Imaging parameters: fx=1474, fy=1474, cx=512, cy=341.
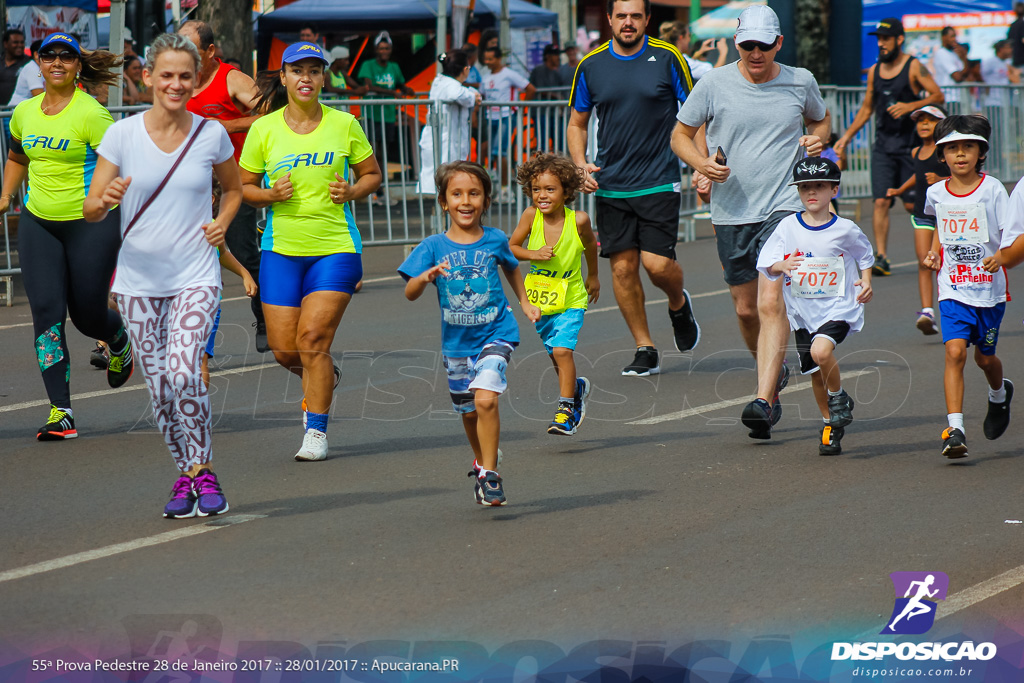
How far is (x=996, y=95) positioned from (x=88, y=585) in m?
18.3

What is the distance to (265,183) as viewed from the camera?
7.08 m

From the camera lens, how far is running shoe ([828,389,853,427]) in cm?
705

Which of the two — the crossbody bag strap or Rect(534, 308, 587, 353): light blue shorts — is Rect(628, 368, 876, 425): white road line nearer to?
Rect(534, 308, 587, 353): light blue shorts

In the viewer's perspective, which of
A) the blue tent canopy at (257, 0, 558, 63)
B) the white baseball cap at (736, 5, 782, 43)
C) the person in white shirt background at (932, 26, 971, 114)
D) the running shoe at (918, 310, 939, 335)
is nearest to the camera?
the white baseball cap at (736, 5, 782, 43)

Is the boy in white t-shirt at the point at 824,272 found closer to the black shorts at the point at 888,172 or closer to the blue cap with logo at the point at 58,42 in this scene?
the blue cap with logo at the point at 58,42

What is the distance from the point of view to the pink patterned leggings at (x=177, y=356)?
18.7ft

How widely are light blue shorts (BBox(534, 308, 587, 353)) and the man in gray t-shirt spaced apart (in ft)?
3.50

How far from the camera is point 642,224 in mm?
9273

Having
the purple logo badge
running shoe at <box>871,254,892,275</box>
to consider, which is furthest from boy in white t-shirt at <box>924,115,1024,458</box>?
running shoe at <box>871,254,892,275</box>

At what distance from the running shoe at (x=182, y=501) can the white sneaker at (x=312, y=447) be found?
3.65 ft

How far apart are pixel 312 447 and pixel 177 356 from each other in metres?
1.44

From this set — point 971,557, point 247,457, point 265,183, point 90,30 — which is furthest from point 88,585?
point 90,30

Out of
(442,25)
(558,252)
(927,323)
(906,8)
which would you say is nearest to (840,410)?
(558,252)

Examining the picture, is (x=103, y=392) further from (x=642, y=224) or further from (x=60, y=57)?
(x=642, y=224)
